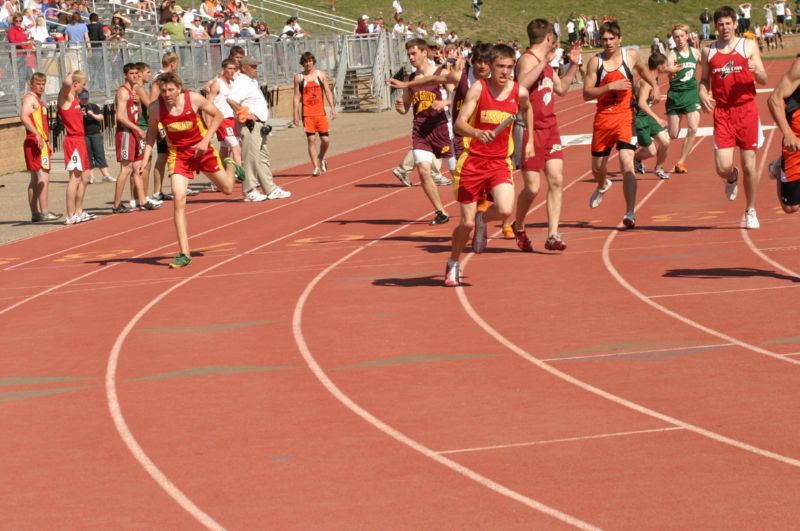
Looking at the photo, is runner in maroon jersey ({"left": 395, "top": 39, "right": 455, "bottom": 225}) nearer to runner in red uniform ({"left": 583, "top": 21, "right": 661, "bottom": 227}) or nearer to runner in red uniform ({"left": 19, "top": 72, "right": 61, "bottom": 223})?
runner in red uniform ({"left": 583, "top": 21, "right": 661, "bottom": 227})

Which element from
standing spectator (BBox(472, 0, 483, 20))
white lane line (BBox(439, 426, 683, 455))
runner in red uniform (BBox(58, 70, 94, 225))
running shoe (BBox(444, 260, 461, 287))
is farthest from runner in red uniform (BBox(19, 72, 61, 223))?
standing spectator (BBox(472, 0, 483, 20))

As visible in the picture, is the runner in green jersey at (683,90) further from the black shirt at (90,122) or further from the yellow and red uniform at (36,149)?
the yellow and red uniform at (36,149)

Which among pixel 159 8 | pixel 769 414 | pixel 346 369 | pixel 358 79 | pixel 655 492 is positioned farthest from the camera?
pixel 358 79

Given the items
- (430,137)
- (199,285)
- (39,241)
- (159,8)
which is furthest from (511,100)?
(159,8)

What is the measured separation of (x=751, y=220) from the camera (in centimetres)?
1287

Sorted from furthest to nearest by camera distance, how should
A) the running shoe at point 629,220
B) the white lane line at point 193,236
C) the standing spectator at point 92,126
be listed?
the standing spectator at point 92,126 < the running shoe at point 629,220 < the white lane line at point 193,236

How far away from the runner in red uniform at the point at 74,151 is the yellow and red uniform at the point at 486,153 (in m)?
7.71

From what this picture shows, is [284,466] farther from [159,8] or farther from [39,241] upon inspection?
[159,8]

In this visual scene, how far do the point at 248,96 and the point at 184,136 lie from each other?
5.74 m

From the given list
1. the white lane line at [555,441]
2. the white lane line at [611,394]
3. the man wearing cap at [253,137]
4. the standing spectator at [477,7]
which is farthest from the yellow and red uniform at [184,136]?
the standing spectator at [477,7]

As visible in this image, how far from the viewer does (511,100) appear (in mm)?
10672

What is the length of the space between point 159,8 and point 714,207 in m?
25.7

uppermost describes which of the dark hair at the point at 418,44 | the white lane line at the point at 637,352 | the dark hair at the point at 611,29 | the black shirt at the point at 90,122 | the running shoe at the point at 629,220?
the dark hair at the point at 611,29

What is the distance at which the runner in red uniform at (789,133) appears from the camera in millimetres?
9672
